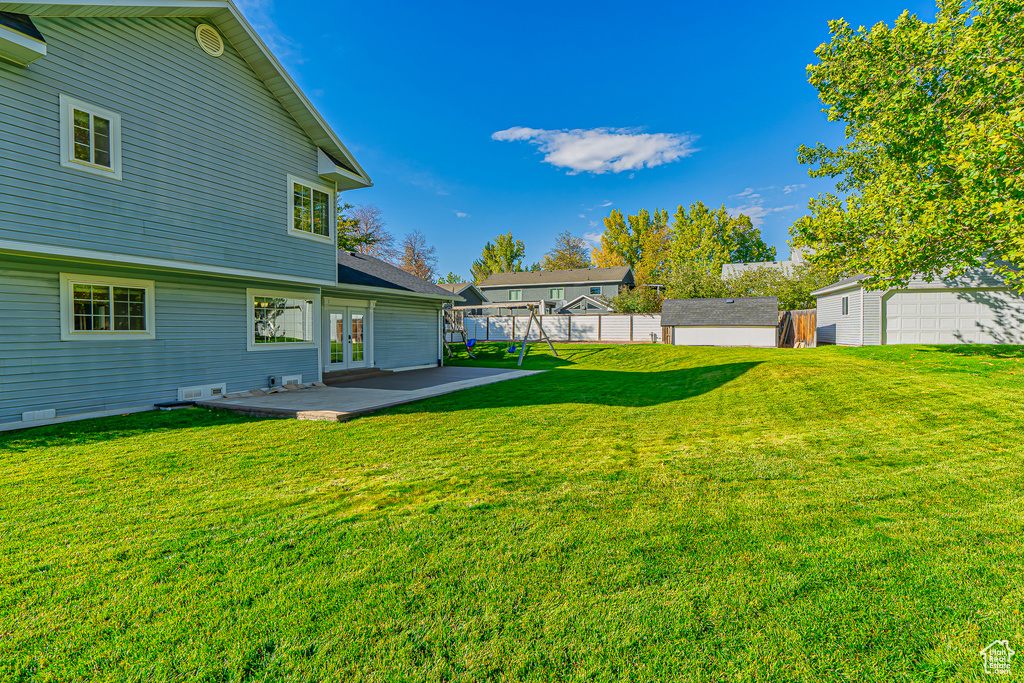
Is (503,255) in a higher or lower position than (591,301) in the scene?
higher

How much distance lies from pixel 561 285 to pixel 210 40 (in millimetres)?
37447

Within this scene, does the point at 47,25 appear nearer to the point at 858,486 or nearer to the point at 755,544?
the point at 755,544

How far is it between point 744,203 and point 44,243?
169 feet

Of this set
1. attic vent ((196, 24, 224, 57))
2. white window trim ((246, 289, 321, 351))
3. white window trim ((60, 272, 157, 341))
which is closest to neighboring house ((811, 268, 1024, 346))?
white window trim ((246, 289, 321, 351))

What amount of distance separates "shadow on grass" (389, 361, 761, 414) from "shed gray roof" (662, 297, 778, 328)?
8.92 metres

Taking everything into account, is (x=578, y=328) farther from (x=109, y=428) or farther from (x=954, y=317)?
(x=109, y=428)

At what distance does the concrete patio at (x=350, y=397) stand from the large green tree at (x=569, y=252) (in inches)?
1826

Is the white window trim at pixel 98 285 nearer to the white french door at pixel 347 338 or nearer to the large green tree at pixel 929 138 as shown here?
the white french door at pixel 347 338

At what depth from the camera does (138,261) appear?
7.58m

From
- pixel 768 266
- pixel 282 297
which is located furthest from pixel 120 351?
pixel 768 266

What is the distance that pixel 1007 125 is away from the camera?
27.9 feet

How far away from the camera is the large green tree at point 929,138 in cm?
960

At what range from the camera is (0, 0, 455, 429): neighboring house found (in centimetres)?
673

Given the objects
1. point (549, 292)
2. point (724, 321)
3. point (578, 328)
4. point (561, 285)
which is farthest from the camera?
point (549, 292)
